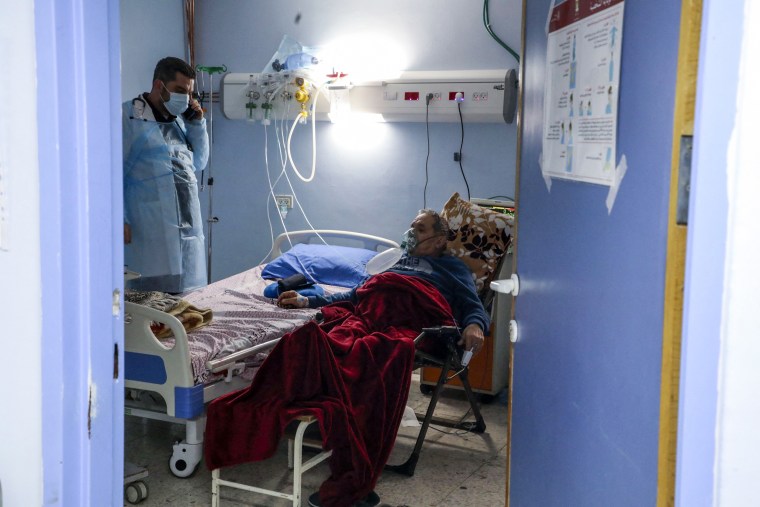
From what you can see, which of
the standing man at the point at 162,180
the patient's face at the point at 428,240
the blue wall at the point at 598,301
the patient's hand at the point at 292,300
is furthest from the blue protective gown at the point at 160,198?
the blue wall at the point at 598,301

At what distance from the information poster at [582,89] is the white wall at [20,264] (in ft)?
3.08

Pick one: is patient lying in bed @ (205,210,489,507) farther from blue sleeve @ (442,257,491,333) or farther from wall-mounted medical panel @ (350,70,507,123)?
wall-mounted medical panel @ (350,70,507,123)

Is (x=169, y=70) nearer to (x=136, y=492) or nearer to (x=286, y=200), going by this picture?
(x=286, y=200)

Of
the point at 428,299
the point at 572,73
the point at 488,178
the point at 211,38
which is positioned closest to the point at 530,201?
the point at 572,73

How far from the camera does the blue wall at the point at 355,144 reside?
4.47 metres

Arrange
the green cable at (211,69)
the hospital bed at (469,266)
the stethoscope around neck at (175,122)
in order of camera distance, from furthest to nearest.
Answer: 1. the green cable at (211,69)
2. the stethoscope around neck at (175,122)
3. the hospital bed at (469,266)

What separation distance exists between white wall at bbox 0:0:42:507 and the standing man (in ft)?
→ 8.02

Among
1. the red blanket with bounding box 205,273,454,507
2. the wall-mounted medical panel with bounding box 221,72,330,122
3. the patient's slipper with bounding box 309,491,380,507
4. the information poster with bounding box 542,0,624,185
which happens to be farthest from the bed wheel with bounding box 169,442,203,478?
the wall-mounted medical panel with bounding box 221,72,330,122

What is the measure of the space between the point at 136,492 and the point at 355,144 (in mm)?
2559

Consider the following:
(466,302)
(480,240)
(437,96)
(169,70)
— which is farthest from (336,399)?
(437,96)

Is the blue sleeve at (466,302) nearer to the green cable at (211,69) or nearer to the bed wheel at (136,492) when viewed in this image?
the bed wheel at (136,492)

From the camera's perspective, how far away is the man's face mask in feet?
12.6

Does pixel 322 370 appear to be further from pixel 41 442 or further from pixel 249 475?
pixel 41 442

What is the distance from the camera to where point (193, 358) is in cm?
Answer: 293
